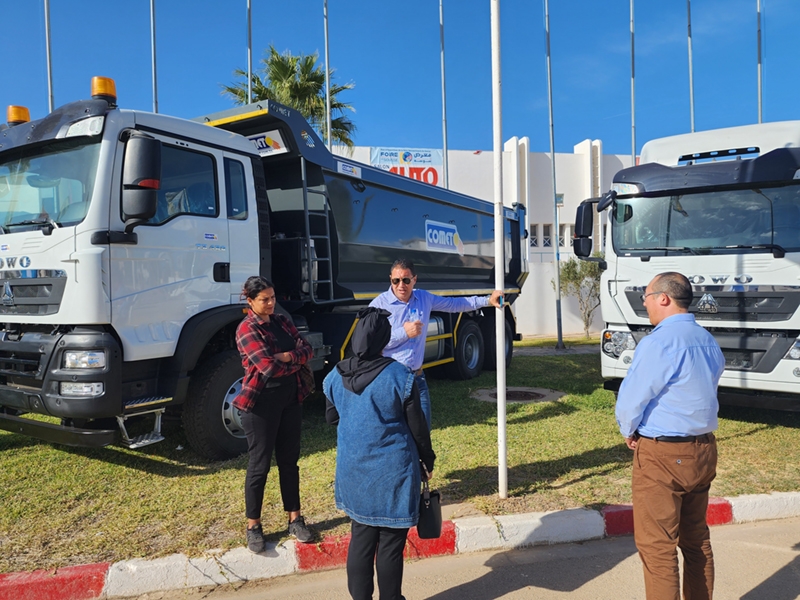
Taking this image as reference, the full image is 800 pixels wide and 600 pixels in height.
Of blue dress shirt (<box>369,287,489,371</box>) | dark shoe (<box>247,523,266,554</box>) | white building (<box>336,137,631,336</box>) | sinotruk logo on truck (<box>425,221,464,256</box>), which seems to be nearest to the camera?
dark shoe (<box>247,523,266,554</box>)

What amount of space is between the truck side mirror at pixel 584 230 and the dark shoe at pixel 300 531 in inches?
187

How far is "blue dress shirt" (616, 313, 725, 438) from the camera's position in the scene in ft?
8.52

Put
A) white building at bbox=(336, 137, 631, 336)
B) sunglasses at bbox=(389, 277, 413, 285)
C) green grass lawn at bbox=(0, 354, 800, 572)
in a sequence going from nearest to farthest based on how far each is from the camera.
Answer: green grass lawn at bbox=(0, 354, 800, 572) → sunglasses at bbox=(389, 277, 413, 285) → white building at bbox=(336, 137, 631, 336)

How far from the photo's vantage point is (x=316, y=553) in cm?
358

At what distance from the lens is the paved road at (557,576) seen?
10.7ft

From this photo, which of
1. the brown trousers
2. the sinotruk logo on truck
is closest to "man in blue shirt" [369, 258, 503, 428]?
the brown trousers

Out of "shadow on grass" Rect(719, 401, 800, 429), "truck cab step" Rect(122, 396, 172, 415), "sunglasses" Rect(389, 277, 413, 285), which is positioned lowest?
"shadow on grass" Rect(719, 401, 800, 429)

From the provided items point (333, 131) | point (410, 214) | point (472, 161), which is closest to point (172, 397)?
point (410, 214)

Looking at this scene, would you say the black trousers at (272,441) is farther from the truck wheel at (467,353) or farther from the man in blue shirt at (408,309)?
the truck wheel at (467,353)

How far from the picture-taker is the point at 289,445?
376cm

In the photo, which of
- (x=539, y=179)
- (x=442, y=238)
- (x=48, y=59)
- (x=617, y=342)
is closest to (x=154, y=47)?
(x=48, y=59)

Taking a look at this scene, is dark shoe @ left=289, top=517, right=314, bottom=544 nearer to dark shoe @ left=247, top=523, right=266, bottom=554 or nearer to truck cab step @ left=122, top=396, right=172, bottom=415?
dark shoe @ left=247, top=523, right=266, bottom=554

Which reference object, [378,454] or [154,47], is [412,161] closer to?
[154,47]

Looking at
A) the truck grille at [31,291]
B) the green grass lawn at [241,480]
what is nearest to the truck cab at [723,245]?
the green grass lawn at [241,480]
